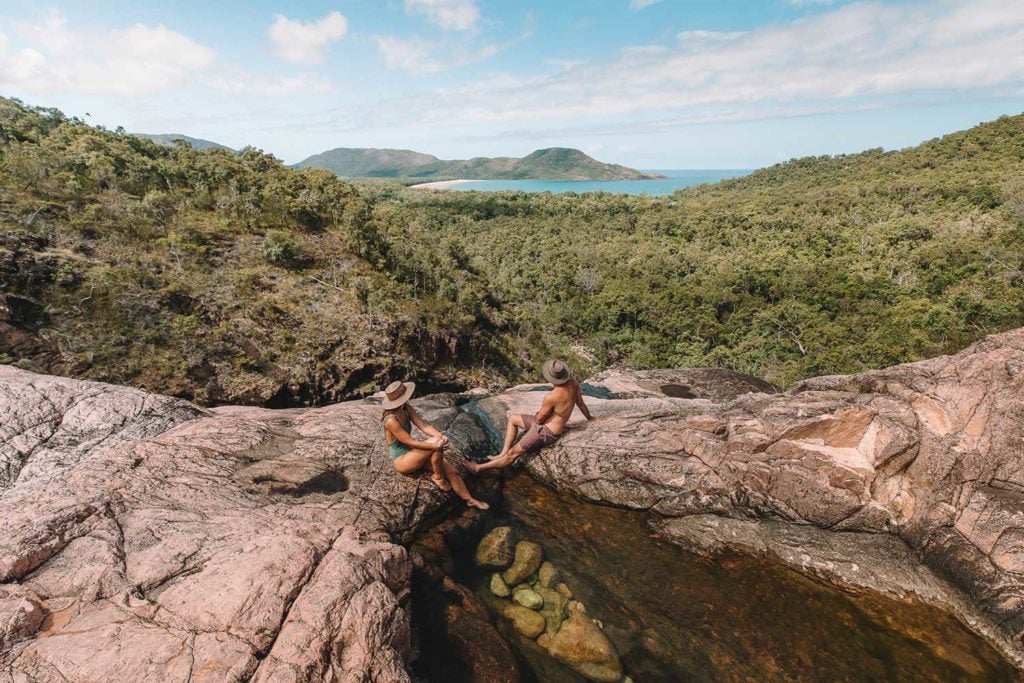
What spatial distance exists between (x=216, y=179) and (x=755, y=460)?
3742 centimetres

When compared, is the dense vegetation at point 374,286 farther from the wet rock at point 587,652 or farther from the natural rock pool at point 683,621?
the wet rock at point 587,652

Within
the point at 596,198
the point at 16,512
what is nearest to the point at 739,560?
the point at 16,512

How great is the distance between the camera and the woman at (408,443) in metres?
7.84

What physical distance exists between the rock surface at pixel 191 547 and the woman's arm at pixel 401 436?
0.81 metres

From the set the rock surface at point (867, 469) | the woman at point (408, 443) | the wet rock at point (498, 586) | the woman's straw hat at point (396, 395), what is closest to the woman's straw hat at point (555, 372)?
the rock surface at point (867, 469)

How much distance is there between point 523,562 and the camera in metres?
8.07

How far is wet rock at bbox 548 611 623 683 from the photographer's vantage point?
21.0ft

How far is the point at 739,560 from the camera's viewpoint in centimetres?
836

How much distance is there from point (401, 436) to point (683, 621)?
5.41m

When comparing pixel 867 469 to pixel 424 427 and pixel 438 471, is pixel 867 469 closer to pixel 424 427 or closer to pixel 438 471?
pixel 438 471

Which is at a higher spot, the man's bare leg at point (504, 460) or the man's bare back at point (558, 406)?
the man's bare back at point (558, 406)

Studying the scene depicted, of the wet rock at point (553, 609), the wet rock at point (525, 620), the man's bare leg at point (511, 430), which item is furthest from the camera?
the man's bare leg at point (511, 430)

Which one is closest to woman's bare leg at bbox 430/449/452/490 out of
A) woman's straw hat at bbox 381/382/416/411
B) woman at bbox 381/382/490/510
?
woman at bbox 381/382/490/510

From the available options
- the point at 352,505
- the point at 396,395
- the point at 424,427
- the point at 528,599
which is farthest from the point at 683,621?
the point at 396,395
